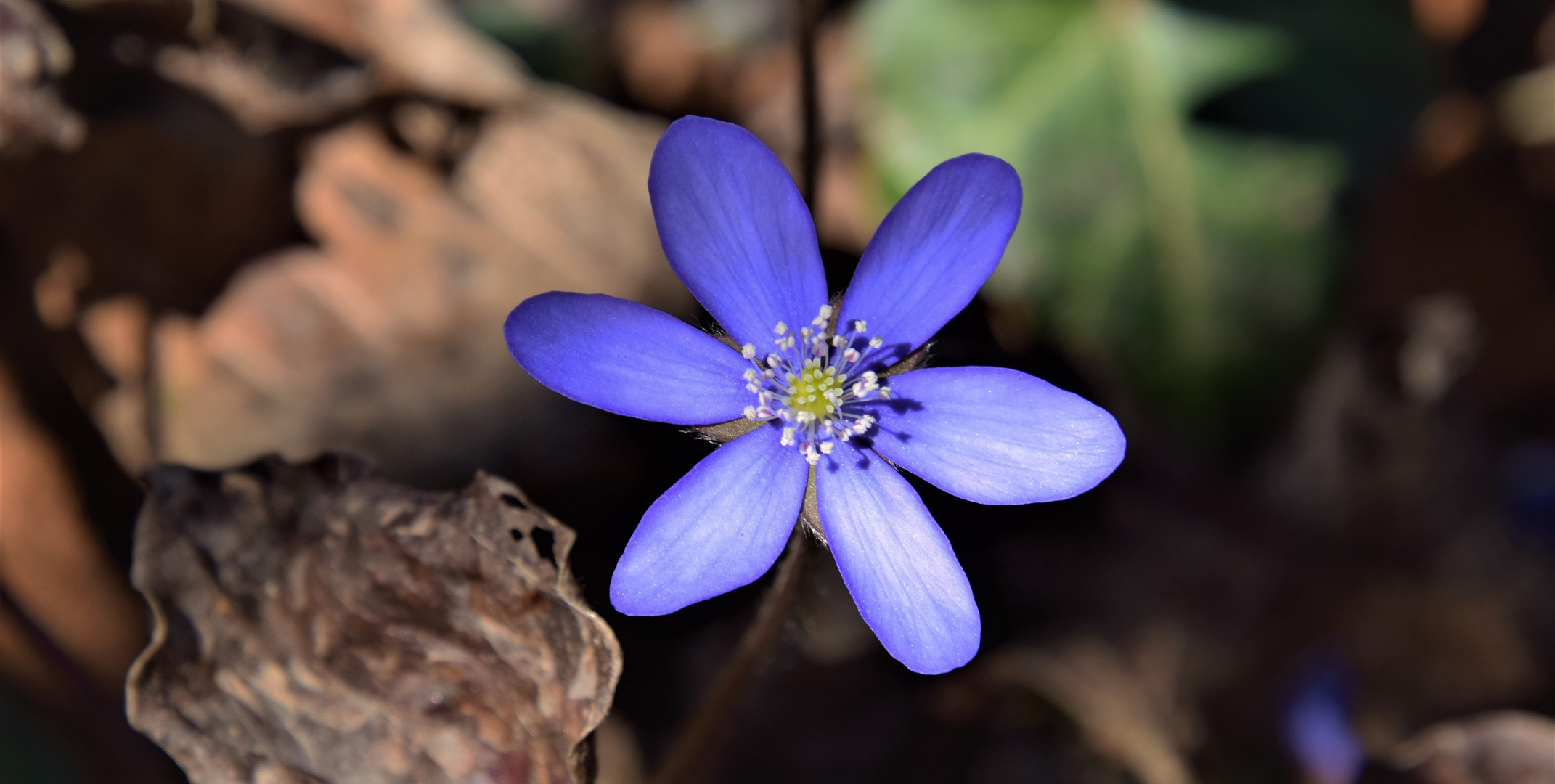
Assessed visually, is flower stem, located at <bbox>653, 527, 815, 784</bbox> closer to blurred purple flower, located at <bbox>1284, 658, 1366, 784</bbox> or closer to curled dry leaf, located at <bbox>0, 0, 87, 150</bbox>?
blurred purple flower, located at <bbox>1284, 658, 1366, 784</bbox>

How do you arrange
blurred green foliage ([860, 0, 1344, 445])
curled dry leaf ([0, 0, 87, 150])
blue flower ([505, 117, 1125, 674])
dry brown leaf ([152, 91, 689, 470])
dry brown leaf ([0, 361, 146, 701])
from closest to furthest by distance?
blue flower ([505, 117, 1125, 674]), curled dry leaf ([0, 0, 87, 150]), dry brown leaf ([0, 361, 146, 701]), dry brown leaf ([152, 91, 689, 470]), blurred green foliage ([860, 0, 1344, 445])

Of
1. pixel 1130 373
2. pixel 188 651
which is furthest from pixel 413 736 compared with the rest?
pixel 1130 373

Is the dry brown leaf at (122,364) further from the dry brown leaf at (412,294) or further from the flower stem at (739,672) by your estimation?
the flower stem at (739,672)

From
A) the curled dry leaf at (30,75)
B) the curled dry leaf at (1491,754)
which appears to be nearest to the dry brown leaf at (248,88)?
the curled dry leaf at (30,75)

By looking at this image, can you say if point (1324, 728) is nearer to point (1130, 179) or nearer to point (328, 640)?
point (1130, 179)

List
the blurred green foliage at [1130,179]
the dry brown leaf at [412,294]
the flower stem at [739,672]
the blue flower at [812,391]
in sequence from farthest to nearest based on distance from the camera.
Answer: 1. the blurred green foliage at [1130,179]
2. the dry brown leaf at [412,294]
3. the flower stem at [739,672]
4. the blue flower at [812,391]

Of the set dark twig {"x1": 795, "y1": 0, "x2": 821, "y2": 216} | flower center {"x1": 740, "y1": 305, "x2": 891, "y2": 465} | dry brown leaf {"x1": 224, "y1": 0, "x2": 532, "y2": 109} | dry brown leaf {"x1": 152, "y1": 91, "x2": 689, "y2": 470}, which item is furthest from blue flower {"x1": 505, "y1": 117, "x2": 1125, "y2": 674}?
dry brown leaf {"x1": 224, "y1": 0, "x2": 532, "y2": 109}

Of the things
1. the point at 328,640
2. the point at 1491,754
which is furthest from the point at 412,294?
the point at 1491,754
